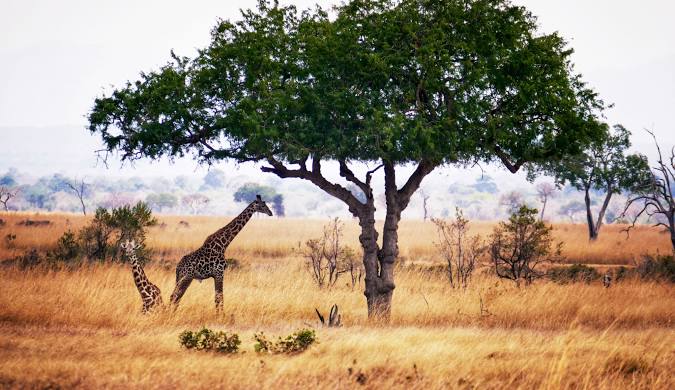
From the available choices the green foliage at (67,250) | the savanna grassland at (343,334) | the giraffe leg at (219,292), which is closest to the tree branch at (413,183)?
the savanna grassland at (343,334)

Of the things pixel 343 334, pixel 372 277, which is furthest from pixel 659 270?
pixel 343 334

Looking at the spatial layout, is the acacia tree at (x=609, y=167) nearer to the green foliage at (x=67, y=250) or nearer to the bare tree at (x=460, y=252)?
the bare tree at (x=460, y=252)

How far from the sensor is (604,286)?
72.4 feet

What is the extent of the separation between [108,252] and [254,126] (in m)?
14.3

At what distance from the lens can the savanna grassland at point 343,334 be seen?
416 inches

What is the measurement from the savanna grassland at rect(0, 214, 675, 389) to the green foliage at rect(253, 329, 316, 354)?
0.63ft

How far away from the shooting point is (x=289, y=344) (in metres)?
12.4

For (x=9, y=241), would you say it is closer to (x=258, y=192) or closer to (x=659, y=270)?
(x=659, y=270)

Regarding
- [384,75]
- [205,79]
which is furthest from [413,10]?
[205,79]

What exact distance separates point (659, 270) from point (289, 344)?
1920 centimetres

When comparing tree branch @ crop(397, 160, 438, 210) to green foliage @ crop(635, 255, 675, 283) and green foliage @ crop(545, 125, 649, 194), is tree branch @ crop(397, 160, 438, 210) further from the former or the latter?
green foliage @ crop(545, 125, 649, 194)

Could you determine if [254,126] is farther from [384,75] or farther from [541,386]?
[541,386]

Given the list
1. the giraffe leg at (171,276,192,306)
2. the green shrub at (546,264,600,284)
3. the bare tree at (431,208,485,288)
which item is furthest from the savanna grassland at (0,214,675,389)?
the green shrub at (546,264,600,284)

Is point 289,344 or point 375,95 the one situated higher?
point 375,95
